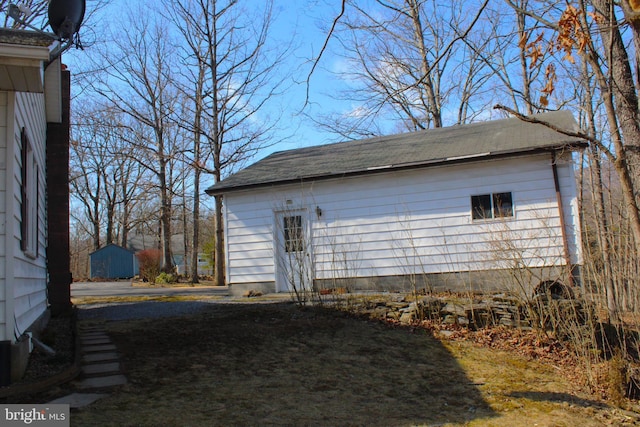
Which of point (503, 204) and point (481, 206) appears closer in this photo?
point (503, 204)

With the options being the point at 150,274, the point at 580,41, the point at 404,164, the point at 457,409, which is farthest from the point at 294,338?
the point at 150,274

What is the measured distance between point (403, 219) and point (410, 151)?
2.00 m

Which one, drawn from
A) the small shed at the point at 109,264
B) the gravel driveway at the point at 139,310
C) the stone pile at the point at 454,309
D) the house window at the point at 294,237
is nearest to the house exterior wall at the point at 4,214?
the gravel driveway at the point at 139,310

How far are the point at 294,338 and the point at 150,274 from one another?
17.7 metres

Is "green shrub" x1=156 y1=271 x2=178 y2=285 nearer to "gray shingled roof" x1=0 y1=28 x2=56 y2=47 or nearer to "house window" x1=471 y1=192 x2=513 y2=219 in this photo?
"house window" x1=471 y1=192 x2=513 y2=219

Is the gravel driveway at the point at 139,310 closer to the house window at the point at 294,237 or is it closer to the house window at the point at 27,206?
the house window at the point at 294,237

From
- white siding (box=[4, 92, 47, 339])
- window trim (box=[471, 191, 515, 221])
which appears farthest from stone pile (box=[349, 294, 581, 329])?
white siding (box=[4, 92, 47, 339])

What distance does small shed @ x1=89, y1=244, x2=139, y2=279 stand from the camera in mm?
31938

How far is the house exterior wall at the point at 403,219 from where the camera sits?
10.1 m

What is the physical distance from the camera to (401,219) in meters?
11.1

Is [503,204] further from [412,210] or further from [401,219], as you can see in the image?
[401,219]

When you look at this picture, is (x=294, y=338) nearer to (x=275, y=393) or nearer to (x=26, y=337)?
(x=275, y=393)

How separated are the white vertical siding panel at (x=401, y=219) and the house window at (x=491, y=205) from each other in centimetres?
11
